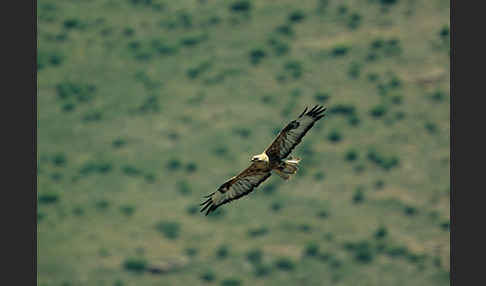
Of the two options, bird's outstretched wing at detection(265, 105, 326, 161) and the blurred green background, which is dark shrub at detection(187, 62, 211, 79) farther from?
bird's outstretched wing at detection(265, 105, 326, 161)

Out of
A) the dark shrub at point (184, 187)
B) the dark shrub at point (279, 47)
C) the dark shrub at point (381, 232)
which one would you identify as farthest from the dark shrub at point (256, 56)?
the dark shrub at point (381, 232)

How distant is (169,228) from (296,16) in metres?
11.4

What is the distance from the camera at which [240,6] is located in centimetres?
4031

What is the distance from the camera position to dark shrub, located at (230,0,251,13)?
4031 cm

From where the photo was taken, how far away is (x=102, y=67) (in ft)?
129

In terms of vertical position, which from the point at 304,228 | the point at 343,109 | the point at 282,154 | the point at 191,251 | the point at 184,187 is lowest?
the point at 282,154

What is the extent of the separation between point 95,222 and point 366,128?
8827mm

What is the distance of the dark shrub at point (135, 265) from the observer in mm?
30016

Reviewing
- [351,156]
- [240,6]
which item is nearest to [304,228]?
[351,156]

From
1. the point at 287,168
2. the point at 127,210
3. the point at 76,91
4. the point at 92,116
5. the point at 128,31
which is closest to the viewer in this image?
the point at 287,168

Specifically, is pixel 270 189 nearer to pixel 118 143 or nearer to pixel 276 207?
pixel 276 207

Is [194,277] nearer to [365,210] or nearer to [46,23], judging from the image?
[365,210]

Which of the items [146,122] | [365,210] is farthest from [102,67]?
[365,210]

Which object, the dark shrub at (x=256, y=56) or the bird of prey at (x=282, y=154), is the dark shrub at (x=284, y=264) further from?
the bird of prey at (x=282, y=154)
